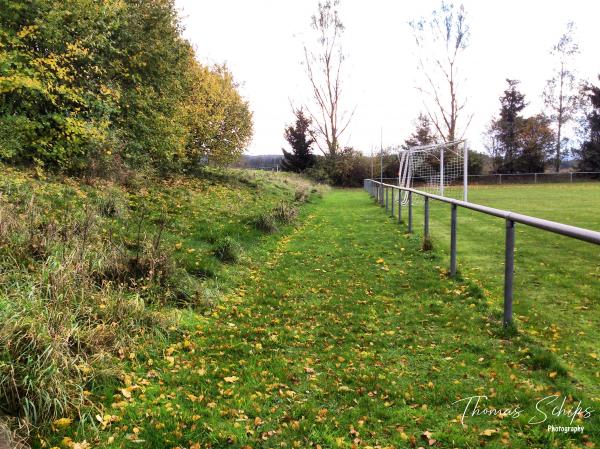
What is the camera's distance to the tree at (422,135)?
4078 centimetres

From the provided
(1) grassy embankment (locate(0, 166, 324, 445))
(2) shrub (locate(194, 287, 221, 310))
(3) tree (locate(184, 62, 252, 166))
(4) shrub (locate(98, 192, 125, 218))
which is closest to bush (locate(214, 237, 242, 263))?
(1) grassy embankment (locate(0, 166, 324, 445))

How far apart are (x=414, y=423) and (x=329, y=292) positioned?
2994mm

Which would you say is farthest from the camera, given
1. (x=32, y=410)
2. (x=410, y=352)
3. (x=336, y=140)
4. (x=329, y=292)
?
(x=336, y=140)

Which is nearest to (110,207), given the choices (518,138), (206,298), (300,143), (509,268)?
(206,298)

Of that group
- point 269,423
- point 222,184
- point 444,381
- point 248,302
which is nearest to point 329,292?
point 248,302

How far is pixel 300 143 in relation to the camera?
38.6 metres

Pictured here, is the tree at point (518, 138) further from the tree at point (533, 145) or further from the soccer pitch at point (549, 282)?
the soccer pitch at point (549, 282)

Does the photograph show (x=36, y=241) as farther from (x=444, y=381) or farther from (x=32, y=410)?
(x=444, y=381)

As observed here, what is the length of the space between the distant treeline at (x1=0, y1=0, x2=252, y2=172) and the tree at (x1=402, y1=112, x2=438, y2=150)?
25.7m

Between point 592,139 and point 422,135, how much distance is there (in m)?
15.4

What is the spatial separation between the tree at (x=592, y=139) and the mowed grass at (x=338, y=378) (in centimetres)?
4298

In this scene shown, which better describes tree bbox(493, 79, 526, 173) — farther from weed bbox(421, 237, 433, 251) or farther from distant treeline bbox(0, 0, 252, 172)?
weed bbox(421, 237, 433, 251)

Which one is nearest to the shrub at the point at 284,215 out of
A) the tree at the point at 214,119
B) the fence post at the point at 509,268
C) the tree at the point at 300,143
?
the tree at the point at 214,119

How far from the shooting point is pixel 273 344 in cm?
416
